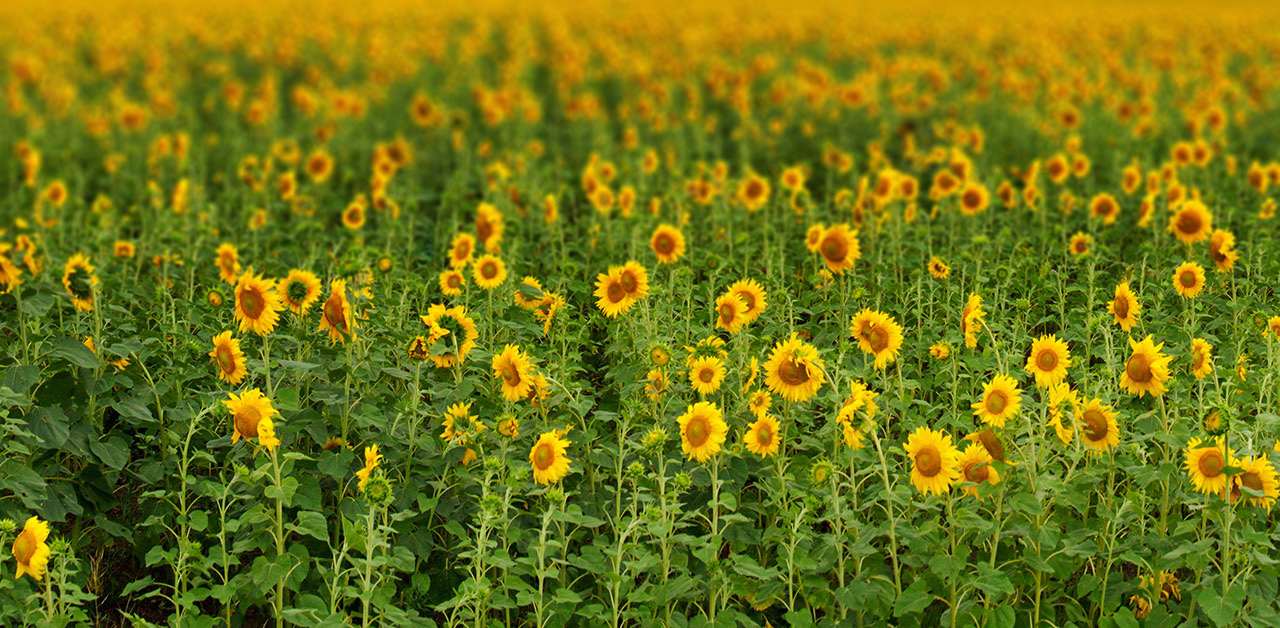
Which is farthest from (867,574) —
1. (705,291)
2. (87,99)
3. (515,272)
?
(87,99)

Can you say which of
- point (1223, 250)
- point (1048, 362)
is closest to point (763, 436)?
point (1048, 362)

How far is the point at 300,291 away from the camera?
14.3 feet

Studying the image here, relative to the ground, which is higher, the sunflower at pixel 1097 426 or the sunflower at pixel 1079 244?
the sunflower at pixel 1097 426

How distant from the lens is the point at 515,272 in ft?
18.5

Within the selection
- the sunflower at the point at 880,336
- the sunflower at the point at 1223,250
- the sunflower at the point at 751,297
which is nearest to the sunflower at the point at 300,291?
the sunflower at the point at 751,297

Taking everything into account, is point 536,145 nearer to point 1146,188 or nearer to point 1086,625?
point 1146,188

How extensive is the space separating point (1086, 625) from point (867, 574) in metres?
0.72

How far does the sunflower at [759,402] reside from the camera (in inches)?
154

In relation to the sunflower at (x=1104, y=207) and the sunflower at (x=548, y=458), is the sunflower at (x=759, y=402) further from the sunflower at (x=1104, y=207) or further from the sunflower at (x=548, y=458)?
the sunflower at (x=1104, y=207)

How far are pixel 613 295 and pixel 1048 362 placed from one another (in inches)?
61.0

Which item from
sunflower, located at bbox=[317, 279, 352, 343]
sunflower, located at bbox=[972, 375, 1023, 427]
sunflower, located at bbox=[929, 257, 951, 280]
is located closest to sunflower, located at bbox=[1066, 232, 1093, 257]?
sunflower, located at bbox=[929, 257, 951, 280]

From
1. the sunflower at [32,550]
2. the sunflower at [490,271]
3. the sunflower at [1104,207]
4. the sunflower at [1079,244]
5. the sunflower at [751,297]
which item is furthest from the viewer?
the sunflower at [1104,207]

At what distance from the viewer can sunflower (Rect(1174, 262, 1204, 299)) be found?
15.6ft

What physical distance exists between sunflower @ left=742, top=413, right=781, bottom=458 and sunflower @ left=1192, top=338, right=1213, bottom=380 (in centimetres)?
135
